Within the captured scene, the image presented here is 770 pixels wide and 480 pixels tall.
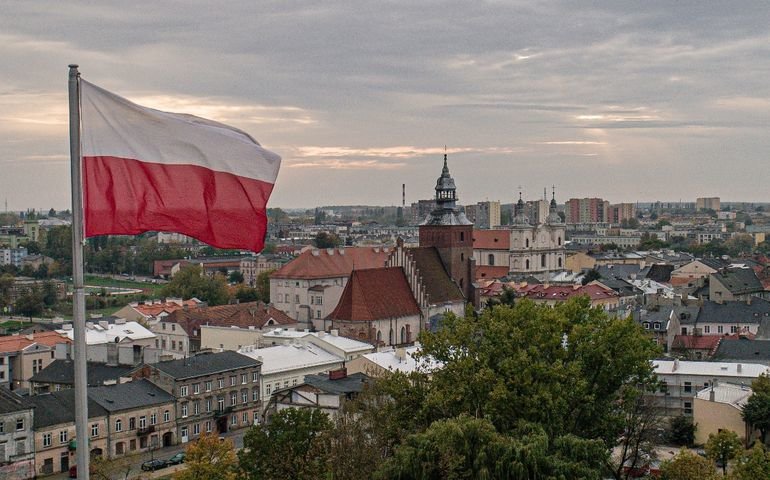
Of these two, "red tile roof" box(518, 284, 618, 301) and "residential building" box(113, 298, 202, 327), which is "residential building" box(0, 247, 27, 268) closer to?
"residential building" box(113, 298, 202, 327)

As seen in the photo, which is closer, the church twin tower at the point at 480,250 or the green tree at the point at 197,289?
the church twin tower at the point at 480,250

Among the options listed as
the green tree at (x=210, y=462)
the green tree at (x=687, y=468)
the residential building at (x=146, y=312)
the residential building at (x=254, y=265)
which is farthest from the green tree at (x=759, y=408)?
the residential building at (x=254, y=265)

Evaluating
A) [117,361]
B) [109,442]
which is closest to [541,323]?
[109,442]

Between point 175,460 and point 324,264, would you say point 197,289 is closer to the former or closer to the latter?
point 324,264

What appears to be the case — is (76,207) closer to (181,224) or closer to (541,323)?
(181,224)

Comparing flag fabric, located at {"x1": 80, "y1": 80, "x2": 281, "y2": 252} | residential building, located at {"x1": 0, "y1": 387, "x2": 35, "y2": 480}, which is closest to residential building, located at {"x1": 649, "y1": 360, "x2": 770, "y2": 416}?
residential building, located at {"x1": 0, "y1": 387, "x2": 35, "y2": 480}

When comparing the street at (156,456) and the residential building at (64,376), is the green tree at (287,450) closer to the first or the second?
the street at (156,456)
